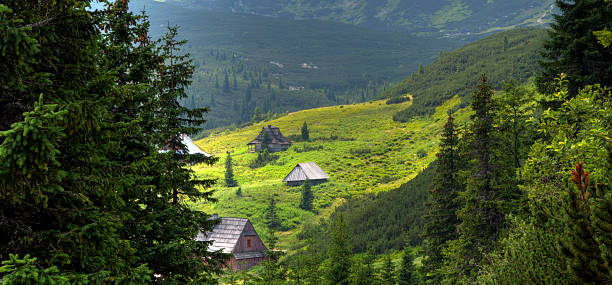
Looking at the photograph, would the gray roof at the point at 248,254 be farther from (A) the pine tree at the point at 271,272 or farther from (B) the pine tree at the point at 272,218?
(A) the pine tree at the point at 271,272

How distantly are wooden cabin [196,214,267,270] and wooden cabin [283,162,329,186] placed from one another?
72.3ft

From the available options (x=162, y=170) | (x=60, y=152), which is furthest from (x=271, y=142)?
(x=60, y=152)

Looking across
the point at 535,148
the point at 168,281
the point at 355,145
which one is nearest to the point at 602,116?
the point at 535,148

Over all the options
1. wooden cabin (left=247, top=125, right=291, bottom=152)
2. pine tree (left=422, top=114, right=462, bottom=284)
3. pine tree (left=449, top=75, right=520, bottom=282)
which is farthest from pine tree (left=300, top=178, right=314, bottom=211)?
pine tree (left=449, top=75, right=520, bottom=282)

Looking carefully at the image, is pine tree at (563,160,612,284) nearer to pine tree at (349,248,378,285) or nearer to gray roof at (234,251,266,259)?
pine tree at (349,248,378,285)

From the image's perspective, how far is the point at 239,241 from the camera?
35.8 metres

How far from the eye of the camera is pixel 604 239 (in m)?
4.54

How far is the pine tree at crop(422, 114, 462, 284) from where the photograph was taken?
18344mm

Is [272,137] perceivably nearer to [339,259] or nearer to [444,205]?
[444,205]

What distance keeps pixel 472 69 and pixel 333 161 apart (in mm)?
48464

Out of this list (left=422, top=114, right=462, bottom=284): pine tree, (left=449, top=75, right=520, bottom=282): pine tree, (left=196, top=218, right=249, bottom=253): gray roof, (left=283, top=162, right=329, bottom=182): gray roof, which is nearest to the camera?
(left=449, top=75, right=520, bottom=282): pine tree

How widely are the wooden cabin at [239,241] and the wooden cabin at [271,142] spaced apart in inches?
1736

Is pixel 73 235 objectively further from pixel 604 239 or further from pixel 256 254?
pixel 256 254

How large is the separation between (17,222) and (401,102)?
109505mm
